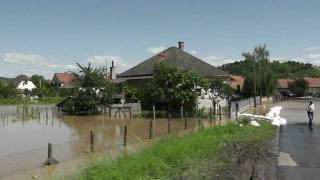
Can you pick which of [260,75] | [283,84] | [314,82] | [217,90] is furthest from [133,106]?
[314,82]

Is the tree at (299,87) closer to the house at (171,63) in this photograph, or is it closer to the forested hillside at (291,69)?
the forested hillside at (291,69)

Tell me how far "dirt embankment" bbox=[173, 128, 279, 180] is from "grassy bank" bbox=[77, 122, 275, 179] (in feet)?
0.29

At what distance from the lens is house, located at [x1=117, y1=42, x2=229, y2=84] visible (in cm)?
4950

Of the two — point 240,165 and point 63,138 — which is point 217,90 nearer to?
point 63,138

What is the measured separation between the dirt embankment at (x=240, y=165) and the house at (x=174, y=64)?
1151 inches

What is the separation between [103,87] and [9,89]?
49.9m

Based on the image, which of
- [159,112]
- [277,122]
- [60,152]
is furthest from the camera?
[159,112]

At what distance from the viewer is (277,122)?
31.8 meters

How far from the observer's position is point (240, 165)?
1572 cm

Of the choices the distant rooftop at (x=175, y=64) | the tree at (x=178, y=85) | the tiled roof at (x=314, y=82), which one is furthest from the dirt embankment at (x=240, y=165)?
the tiled roof at (x=314, y=82)

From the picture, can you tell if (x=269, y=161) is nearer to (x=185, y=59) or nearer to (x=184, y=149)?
(x=184, y=149)

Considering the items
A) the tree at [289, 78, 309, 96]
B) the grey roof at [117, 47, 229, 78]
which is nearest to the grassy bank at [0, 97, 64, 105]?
the grey roof at [117, 47, 229, 78]

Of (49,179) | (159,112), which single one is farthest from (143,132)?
(49,179)

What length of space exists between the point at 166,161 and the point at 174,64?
3443 cm
